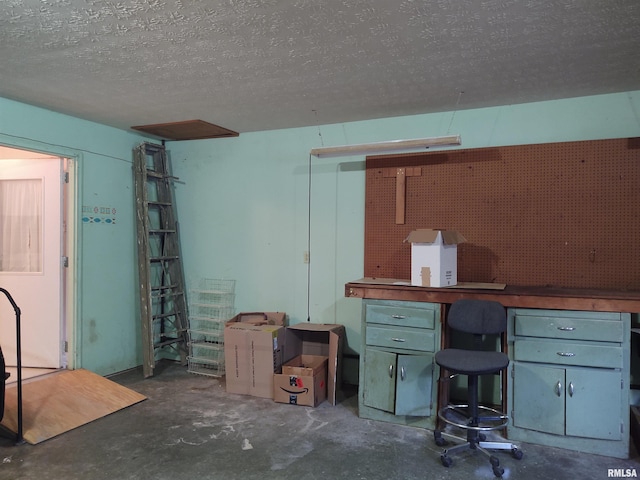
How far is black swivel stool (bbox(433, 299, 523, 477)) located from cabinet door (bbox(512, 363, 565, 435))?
0.45ft

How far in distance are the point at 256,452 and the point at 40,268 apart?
2.87m

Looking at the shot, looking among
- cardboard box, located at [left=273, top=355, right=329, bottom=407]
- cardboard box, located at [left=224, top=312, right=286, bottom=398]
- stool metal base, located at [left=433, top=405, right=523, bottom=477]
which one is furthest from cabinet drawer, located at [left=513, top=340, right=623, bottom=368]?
cardboard box, located at [left=224, top=312, right=286, bottom=398]

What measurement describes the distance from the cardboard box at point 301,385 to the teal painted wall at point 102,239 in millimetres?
1859

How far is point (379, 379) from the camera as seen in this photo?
11.0ft

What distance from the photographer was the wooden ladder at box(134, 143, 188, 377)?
4668 mm

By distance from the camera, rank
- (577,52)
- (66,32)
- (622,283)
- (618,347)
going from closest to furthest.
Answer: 1. (66,32)
2. (577,52)
3. (618,347)
4. (622,283)

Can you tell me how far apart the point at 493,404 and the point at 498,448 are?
0.94 m

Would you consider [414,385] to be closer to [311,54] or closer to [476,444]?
[476,444]

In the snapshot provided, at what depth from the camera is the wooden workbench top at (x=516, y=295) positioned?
281cm

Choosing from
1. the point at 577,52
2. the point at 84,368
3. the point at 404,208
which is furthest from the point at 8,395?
the point at 577,52

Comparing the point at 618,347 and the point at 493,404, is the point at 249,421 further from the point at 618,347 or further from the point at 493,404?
the point at 618,347

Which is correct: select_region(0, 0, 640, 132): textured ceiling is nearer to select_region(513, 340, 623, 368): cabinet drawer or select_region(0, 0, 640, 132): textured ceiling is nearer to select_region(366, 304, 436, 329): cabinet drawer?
select_region(366, 304, 436, 329): cabinet drawer

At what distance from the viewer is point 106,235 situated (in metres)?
4.47

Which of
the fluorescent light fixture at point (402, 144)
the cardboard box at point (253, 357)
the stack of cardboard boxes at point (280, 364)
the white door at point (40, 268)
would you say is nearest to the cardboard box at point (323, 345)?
the stack of cardboard boxes at point (280, 364)
